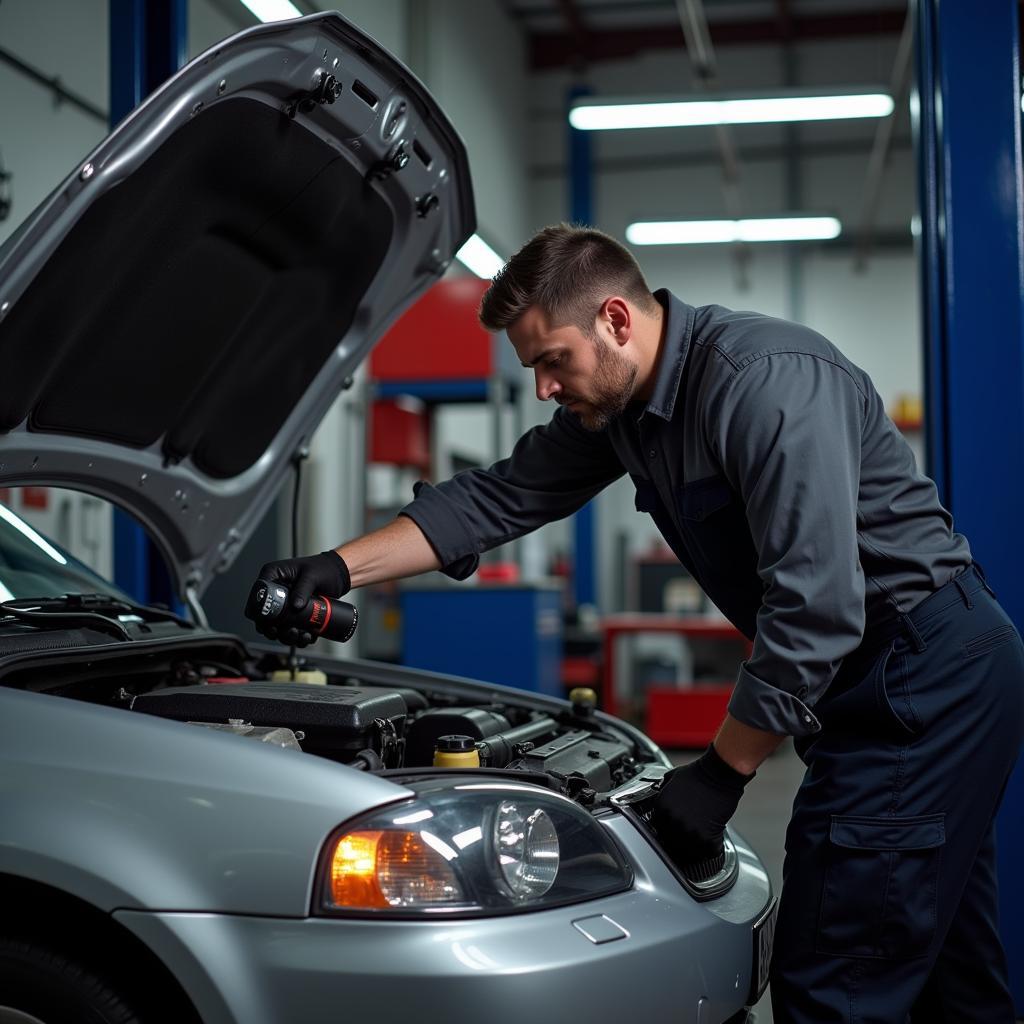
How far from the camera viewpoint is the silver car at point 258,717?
3.90ft

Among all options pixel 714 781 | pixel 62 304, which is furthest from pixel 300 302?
pixel 714 781

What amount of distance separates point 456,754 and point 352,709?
0.57 ft

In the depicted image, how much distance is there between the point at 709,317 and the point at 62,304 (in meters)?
0.96

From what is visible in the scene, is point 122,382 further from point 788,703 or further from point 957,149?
point 957,149

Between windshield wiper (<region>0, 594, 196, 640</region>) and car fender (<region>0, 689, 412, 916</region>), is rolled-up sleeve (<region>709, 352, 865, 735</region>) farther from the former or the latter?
windshield wiper (<region>0, 594, 196, 640</region>)

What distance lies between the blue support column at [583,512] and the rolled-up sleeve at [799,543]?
8469mm

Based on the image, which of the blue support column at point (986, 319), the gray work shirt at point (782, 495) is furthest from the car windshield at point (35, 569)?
the blue support column at point (986, 319)

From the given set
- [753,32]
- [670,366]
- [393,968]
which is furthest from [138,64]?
[753,32]

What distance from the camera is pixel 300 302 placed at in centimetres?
220

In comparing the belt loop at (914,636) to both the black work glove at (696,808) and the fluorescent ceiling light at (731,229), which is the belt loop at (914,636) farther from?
the fluorescent ceiling light at (731,229)

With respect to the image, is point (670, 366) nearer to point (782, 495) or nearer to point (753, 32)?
point (782, 495)

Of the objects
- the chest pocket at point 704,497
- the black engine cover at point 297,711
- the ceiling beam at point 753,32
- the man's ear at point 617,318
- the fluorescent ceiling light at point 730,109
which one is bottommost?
the black engine cover at point 297,711

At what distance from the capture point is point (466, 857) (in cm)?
125

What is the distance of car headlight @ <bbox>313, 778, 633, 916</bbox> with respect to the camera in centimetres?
121
